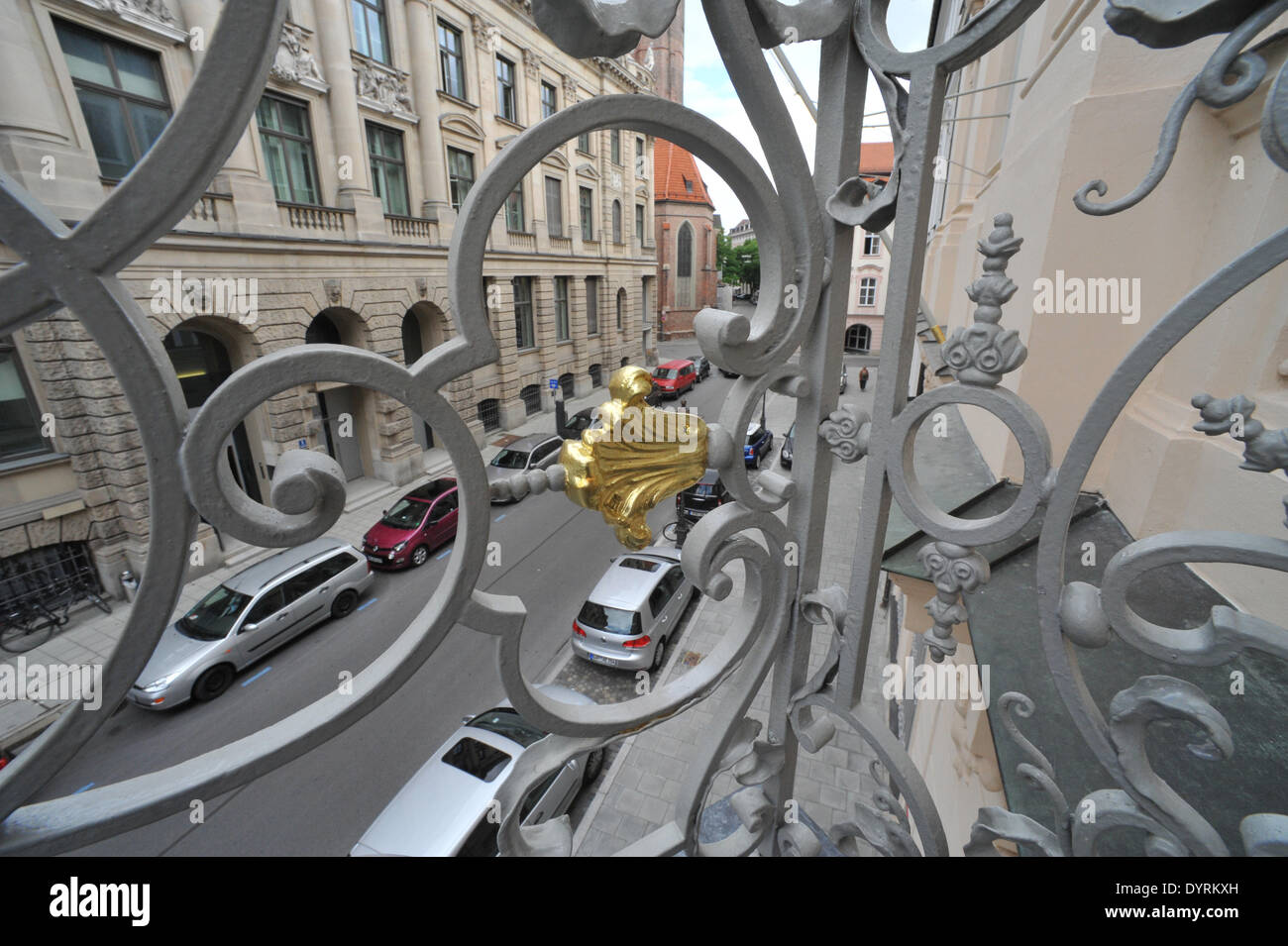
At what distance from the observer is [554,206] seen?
810 inches

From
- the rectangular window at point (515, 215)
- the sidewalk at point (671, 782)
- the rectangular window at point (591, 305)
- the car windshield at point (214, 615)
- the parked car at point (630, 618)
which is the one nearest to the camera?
the sidewalk at point (671, 782)

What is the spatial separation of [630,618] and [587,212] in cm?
1891

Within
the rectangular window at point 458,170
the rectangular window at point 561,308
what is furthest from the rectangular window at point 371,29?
the rectangular window at point 561,308

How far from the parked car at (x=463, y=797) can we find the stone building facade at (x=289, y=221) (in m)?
3.27

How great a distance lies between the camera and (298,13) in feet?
37.2

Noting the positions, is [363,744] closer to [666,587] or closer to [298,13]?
[666,587]

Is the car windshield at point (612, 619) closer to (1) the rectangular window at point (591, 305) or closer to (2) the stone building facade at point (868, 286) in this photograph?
Result: (1) the rectangular window at point (591, 305)

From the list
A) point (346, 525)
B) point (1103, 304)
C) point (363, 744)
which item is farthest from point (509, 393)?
point (1103, 304)

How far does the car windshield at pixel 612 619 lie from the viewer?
802 cm

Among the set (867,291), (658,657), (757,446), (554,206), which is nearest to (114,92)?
(658,657)

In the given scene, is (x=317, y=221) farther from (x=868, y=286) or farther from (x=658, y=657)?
(x=868, y=286)

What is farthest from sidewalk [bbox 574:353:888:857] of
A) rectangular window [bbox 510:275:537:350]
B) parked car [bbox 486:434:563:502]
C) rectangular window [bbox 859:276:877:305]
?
rectangular window [bbox 859:276:877:305]

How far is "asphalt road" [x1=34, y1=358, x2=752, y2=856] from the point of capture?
5898 mm
